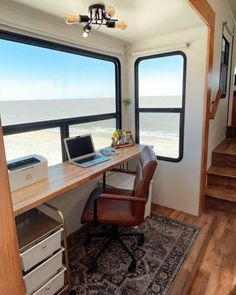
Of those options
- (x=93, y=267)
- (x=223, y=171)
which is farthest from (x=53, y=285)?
(x=223, y=171)

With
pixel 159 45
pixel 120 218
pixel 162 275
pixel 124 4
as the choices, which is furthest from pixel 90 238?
pixel 159 45

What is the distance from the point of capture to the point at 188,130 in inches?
101

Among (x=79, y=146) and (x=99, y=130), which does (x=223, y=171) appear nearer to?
(x=99, y=130)

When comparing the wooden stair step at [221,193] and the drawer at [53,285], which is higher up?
the wooden stair step at [221,193]

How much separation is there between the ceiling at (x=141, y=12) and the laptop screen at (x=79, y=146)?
1144 mm

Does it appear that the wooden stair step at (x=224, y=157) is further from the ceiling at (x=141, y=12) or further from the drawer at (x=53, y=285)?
the drawer at (x=53, y=285)

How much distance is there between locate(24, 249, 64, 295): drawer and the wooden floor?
35.8 inches

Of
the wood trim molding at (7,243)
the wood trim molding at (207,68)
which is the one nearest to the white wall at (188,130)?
the wood trim molding at (207,68)

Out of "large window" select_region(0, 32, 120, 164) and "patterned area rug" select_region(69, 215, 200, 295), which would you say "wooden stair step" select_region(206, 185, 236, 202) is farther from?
"large window" select_region(0, 32, 120, 164)

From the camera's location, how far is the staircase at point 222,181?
264cm

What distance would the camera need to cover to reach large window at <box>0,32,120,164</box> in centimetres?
174

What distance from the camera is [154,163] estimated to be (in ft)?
5.47

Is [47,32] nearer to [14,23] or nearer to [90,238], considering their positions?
[14,23]

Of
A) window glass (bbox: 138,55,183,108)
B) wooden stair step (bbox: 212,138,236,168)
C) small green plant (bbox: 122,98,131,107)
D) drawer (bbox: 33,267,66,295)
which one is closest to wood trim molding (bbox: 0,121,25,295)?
drawer (bbox: 33,267,66,295)
